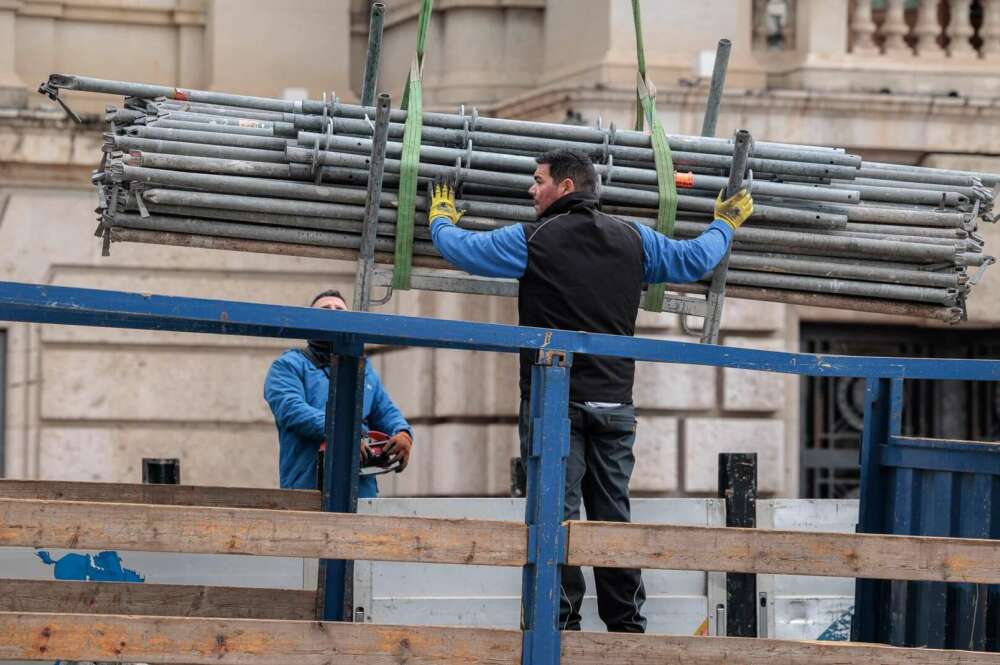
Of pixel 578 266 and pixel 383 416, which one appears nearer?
pixel 578 266

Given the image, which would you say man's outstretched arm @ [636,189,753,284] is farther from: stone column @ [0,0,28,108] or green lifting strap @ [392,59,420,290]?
stone column @ [0,0,28,108]

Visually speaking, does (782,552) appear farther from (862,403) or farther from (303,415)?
(862,403)

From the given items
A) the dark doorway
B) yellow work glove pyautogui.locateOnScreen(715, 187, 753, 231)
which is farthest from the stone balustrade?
yellow work glove pyautogui.locateOnScreen(715, 187, 753, 231)

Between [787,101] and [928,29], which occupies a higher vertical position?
[928,29]

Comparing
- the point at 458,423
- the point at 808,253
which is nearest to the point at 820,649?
the point at 808,253

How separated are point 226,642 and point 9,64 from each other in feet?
27.6

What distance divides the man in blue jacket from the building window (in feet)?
15.4

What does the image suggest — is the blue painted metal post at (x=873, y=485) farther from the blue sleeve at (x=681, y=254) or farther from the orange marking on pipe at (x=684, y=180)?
the orange marking on pipe at (x=684, y=180)

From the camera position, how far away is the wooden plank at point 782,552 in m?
5.04

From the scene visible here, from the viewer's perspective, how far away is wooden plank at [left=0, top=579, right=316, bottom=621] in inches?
230

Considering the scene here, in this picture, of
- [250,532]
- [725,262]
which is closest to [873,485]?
[725,262]

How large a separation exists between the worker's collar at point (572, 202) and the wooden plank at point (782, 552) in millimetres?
1221

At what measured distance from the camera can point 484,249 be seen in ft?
19.0

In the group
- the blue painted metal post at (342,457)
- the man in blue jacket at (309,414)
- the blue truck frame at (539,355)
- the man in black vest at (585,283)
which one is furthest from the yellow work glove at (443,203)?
the man in blue jacket at (309,414)
